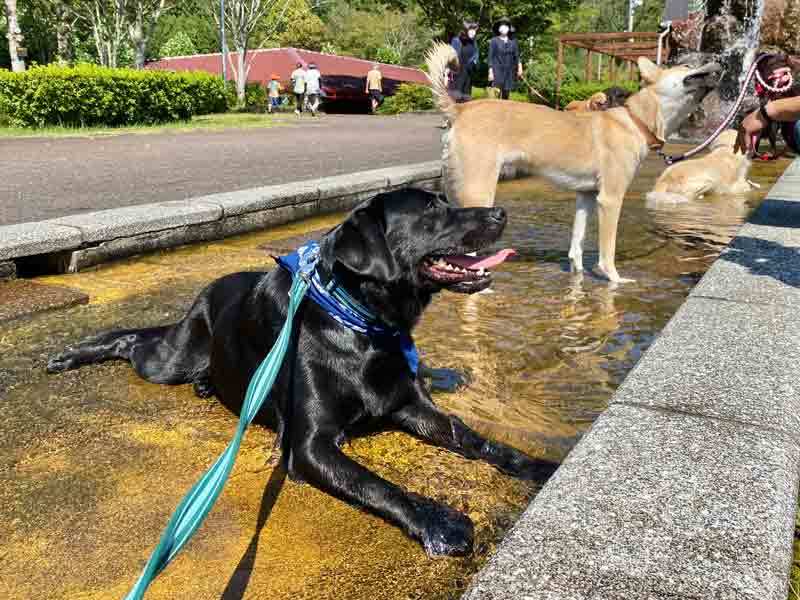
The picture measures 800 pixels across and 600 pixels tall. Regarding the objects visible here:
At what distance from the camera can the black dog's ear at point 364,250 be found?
2.60m

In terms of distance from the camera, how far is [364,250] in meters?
2.62

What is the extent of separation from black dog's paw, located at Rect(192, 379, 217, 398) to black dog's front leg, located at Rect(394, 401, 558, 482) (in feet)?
3.27

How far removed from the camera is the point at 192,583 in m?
2.06

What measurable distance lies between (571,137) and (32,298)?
4236 mm

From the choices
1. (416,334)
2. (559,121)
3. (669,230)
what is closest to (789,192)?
(669,230)

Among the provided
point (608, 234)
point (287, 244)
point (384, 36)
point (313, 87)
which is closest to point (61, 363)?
point (287, 244)

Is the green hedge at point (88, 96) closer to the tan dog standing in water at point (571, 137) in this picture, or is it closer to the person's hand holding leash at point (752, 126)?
the tan dog standing in water at point (571, 137)

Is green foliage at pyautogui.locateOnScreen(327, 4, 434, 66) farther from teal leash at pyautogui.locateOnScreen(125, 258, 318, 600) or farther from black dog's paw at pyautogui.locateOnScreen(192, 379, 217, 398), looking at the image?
teal leash at pyautogui.locateOnScreen(125, 258, 318, 600)

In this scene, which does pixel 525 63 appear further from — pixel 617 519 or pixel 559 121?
pixel 617 519

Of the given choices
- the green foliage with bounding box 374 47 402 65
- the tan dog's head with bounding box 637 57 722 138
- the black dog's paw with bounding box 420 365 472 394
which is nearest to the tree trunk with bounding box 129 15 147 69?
the tan dog's head with bounding box 637 57 722 138

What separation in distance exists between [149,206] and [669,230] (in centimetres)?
527

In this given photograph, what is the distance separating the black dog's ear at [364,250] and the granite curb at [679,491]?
93 cm

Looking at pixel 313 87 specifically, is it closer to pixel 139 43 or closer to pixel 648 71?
pixel 139 43

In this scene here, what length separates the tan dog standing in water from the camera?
578 centimetres
